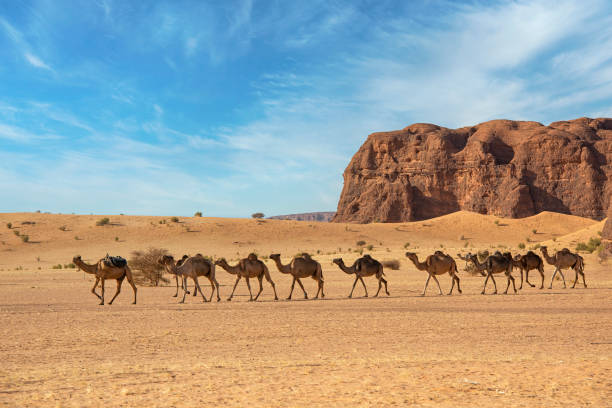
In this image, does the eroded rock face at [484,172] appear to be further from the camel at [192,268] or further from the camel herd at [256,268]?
the camel at [192,268]

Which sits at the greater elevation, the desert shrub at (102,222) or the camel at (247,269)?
the desert shrub at (102,222)

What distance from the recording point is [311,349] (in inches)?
344

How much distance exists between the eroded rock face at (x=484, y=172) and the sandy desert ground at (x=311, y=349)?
264 feet

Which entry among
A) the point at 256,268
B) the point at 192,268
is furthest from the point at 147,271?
the point at 256,268

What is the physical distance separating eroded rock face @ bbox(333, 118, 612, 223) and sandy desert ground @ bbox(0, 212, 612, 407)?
80.4m

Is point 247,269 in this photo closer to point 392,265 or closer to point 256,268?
point 256,268

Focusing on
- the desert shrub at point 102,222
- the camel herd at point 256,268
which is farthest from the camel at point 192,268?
the desert shrub at point 102,222

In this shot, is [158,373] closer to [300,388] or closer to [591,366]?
[300,388]

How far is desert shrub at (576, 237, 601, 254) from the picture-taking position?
3588 centimetres

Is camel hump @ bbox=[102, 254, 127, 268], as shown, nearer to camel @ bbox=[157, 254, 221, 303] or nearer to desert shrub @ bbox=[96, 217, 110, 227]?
camel @ bbox=[157, 254, 221, 303]

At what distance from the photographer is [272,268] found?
36.2 m

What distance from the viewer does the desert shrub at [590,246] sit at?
35.9m

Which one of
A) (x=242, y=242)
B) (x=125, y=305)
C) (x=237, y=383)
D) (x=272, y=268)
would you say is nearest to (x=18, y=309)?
(x=125, y=305)

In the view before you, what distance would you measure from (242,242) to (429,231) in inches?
923
